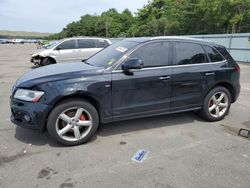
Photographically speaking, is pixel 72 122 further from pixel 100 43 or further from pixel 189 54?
pixel 100 43

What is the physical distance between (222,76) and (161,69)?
1441 mm

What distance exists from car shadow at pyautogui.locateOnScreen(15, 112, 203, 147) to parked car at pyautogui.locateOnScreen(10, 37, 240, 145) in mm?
358

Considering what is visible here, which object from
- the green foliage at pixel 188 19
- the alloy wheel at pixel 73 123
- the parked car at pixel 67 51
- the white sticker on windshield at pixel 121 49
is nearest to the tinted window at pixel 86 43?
the parked car at pixel 67 51

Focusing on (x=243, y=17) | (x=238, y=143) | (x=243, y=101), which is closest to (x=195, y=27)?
(x=243, y=17)

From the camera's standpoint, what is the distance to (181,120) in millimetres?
4793

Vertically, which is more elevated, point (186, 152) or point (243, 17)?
point (243, 17)

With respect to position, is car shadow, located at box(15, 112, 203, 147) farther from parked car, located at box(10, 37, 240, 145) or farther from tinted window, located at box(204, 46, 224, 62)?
tinted window, located at box(204, 46, 224, 62)

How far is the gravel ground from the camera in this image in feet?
9.14

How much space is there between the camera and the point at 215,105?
15.4ft

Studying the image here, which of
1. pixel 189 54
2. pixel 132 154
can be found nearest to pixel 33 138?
pixel 132 154

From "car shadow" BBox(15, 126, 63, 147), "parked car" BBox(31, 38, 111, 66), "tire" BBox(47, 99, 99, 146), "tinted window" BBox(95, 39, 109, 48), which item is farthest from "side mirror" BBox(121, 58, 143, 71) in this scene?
"tinted window" BBox(95, 39, 109, 48)

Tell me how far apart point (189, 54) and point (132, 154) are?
7.28 feet

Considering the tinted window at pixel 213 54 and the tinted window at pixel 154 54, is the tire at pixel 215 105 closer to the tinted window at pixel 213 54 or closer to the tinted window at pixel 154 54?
the tinted window at pixel 213 54

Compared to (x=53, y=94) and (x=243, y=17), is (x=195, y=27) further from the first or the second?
(x=53, y=94)
